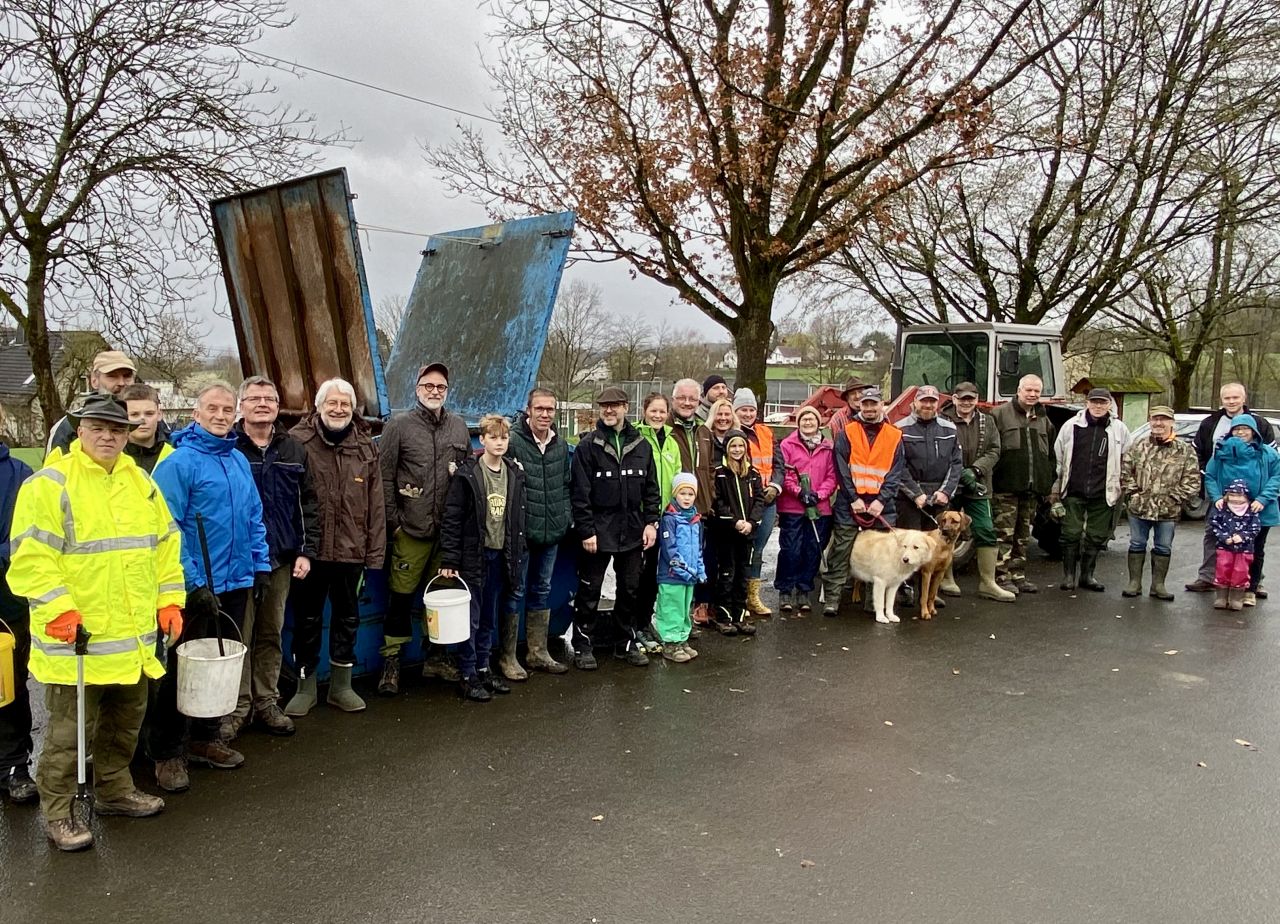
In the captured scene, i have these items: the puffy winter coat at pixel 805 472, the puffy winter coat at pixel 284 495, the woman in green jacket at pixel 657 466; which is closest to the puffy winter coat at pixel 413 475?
the puffy winter coat at pixel 284 495

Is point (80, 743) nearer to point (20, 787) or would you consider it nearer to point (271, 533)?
point (20, 787)

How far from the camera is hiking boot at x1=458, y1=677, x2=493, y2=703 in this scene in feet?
16.8

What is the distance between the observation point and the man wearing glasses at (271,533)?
4.41 m

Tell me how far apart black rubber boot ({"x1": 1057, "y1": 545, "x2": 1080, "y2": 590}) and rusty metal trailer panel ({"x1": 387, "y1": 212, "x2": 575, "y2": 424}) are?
5599mm

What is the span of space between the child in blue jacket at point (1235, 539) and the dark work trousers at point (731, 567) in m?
4.36

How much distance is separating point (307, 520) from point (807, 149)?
9559mm

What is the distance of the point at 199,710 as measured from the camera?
3779mm

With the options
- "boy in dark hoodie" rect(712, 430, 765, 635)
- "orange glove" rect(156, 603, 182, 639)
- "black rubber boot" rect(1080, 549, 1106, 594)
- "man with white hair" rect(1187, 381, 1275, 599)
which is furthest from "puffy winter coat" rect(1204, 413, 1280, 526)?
"orange glove" rect(156, 603, 182, 639)

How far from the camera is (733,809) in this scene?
3814mm

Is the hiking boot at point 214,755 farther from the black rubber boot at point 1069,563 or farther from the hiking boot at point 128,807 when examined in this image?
the black rubber boot at point 1069,563

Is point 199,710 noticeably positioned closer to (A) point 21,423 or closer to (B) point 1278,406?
(A) point 21,423

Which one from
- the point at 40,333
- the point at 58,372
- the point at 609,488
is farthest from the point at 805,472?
the point at 58,372

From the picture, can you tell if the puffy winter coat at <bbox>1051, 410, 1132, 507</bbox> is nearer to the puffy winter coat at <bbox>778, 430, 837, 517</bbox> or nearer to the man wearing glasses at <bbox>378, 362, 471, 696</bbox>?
the puffy winter coat at <bbox>778, 430, 837, 517</bbox>

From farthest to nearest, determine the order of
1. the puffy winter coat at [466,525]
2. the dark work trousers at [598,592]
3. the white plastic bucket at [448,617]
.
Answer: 1. the dark work trousers at [598,592]
2. the puffy winter coat at [466,525]
3. the white plastic bucket at [448,617]
